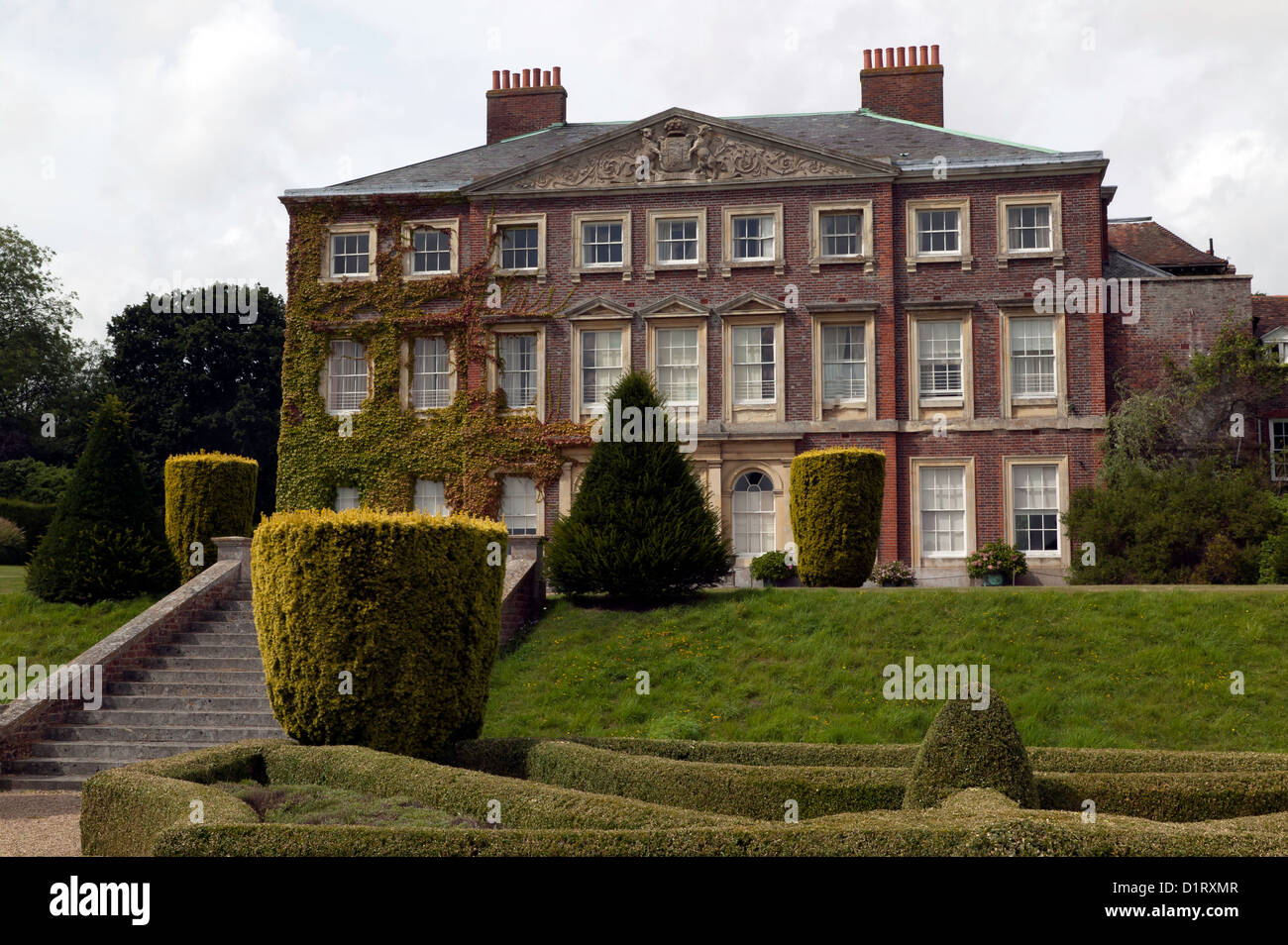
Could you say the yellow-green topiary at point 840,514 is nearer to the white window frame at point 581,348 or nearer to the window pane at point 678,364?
the window pane at point 678,364

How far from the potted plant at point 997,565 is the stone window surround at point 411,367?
46.5 ft

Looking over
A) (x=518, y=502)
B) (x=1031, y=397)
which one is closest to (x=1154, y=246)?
(x=1031, y=397)

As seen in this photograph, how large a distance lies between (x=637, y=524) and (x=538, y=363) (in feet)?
36.0

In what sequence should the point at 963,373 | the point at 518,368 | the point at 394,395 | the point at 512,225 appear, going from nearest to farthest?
the point at 963,373
the point at 518,368
the point at 512,225
the point at 394,395

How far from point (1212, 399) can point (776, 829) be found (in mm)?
25134

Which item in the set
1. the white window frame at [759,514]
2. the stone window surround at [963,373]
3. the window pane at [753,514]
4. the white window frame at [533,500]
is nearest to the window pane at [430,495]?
the white window frame at [533,500]

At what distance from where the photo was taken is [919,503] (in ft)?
93.7

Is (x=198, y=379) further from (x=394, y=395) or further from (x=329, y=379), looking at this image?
(x=394, y=395)

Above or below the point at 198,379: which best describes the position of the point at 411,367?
below

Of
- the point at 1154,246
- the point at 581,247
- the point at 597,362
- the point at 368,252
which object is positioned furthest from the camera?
the point at 1154,246

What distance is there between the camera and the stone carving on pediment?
2945 cm

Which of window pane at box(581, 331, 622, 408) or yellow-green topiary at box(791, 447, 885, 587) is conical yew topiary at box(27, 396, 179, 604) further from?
yellow-green topiary at box(791, 447, 885, 587)

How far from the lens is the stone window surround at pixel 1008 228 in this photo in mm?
28781
